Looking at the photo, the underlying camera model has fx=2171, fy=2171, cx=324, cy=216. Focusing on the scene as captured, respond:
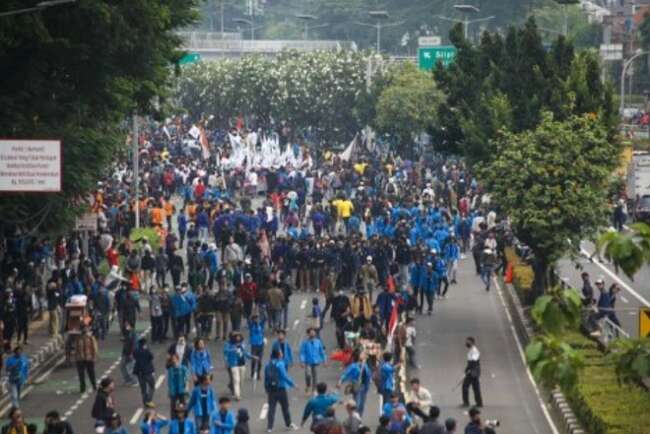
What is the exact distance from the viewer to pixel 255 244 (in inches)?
1940

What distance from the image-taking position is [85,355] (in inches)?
1289

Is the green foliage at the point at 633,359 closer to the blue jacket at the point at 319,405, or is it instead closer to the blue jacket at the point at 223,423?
the blue jacket at the point at 223,423

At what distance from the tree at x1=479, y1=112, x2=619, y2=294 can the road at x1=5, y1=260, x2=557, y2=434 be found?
6.79 feet

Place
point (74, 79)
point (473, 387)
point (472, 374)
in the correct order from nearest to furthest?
Result: point (472, 374), point (473, 387), point (74, 79)

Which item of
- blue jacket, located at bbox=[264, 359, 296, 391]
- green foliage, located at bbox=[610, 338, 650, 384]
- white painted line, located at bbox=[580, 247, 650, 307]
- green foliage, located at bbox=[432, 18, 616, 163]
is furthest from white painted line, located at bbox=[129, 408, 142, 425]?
white painted line, located at bbox=[580, 247, 650, 307]

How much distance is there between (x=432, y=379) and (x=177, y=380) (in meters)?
6.30

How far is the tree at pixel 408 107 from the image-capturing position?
8375cm

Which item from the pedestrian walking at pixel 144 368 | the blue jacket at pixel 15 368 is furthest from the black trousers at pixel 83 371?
the blue jacket at pixel 15 368

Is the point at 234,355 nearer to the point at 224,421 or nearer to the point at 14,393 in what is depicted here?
the point at 14,393

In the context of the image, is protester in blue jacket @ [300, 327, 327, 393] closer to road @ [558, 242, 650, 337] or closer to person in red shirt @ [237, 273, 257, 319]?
person in red shirt @ [237, 273, 257, 319]

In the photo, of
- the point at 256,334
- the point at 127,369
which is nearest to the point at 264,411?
the point at 256,334

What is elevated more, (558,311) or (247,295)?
(558,311)

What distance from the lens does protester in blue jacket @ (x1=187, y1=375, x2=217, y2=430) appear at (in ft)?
90.2

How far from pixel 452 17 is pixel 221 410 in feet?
366
